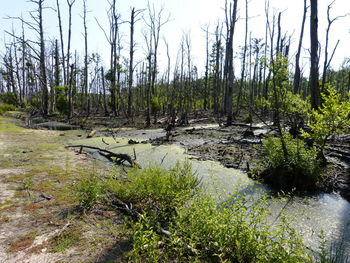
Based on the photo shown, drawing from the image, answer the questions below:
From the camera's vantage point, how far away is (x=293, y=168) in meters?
5.05

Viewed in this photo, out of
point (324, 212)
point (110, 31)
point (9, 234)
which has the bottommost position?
point (324, 212)

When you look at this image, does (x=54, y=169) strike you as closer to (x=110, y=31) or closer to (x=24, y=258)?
(x=24, y=258)

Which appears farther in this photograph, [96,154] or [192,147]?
[192,147]

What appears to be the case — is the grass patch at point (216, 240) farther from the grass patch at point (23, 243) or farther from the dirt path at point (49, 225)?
the grass patch at point (23, 243)

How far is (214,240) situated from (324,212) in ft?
9.41

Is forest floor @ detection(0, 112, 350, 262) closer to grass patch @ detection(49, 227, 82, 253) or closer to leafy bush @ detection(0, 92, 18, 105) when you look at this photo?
grass patch @ detection(49, 227, 82, 253)

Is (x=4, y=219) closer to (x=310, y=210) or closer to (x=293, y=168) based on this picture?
(x=310, y=210)

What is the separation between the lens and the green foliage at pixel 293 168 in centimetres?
495

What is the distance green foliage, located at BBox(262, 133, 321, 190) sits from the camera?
495cm

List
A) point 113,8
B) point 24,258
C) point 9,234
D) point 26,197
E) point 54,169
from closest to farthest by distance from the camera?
1. point 24,258
2. point 9,234
3. point 26,197
4. point 54,169
5. point 113,8

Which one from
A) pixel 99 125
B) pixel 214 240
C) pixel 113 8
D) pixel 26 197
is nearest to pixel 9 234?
pixel 26 197

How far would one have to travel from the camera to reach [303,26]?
50.1 ft

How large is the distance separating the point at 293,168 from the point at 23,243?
5319mm

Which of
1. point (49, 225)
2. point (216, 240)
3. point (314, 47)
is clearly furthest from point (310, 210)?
point (314, 47)
